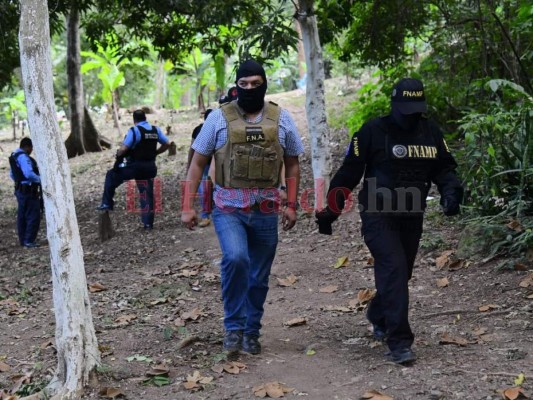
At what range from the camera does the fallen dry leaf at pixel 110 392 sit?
4680mm

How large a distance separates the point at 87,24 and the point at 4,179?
9.80 m

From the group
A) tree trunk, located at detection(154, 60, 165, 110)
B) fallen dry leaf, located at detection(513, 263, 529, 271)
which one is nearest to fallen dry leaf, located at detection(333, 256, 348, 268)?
fallen dry leaf, located at detection(513, 263, 529, 271)

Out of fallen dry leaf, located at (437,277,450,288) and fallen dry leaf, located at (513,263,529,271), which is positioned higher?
fallen dry leaf, located at (513,263,529,271)

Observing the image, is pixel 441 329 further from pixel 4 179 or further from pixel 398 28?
pixel 4 179

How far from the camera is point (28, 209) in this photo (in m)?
11.5

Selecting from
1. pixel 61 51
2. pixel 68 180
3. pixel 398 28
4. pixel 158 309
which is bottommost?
pixel 158 309

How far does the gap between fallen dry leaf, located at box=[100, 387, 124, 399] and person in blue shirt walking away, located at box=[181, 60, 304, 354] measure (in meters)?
0.80

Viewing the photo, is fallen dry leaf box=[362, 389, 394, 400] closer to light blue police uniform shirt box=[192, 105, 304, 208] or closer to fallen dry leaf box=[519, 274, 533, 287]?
light blue police uniform shirt box=[192, 105, 304, 208]

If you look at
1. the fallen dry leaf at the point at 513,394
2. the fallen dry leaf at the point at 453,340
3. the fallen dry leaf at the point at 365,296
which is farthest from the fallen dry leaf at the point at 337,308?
the fallen dry leaf at the point at 513,394

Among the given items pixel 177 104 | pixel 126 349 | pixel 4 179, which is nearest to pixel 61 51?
pixel 177 104

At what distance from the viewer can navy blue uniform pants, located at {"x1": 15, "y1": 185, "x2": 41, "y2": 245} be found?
453 inches

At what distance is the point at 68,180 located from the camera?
493 centimetres

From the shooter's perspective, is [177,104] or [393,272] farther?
[177,104]

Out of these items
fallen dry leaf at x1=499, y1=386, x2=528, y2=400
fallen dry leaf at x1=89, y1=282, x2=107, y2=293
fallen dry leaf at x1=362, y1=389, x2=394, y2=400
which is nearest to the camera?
fallen dry leaf at x1=499, y1=386, x2=528, y2=400
